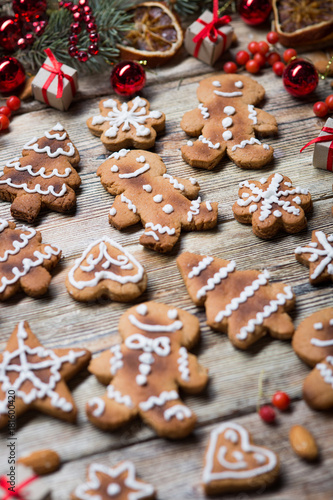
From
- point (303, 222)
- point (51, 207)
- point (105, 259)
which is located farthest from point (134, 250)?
point (303, 222)

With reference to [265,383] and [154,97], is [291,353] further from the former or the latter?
[154,97]

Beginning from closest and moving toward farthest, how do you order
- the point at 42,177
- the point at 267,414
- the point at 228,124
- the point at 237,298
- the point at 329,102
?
the point at 267,414, the point at 237,298, the point at 42,177, the point at 228,124, the point at 329,102

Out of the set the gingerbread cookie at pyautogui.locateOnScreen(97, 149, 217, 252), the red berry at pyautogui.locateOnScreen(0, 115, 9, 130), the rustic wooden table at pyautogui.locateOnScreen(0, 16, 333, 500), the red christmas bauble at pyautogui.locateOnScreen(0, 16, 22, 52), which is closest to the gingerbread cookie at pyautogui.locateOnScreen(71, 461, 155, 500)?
the rustic wooden table at pyautogui.locateOnScreen(0, 16, 333, 500)

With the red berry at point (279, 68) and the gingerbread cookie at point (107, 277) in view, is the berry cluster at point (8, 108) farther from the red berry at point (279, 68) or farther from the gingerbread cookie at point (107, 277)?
the red berry at point (279, 68)

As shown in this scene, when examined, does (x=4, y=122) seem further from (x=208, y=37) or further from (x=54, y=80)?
(x=208, y=37)

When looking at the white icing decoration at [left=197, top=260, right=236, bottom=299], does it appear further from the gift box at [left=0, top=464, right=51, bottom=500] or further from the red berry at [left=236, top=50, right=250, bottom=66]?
the red berry at [left=236, top=50, right=250, bottom=66]

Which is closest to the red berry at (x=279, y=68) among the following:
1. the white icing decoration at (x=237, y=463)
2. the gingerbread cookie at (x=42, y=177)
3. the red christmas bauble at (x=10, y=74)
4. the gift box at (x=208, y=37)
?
the gift box at (x=208, y=37)

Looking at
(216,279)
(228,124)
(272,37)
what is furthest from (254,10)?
(216,279)
